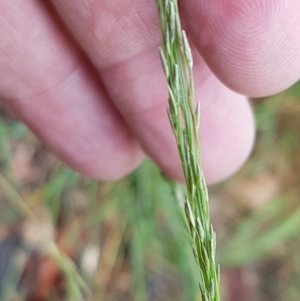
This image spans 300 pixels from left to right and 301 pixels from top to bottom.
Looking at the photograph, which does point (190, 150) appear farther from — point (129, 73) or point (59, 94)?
point (59, 94)

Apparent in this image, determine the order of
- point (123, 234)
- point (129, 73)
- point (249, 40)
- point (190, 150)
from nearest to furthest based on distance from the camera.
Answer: point (190, 150) → point (249, 40) → point (129, 73) → point (123, 234)

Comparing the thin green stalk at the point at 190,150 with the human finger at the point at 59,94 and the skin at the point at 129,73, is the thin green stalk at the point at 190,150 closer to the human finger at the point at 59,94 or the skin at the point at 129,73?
the skin at the point at 129,73

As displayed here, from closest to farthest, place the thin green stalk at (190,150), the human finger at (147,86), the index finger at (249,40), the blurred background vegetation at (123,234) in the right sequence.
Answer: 1. the thin green stalk at (190,150)
2. the index finger at (249,40)
3. the human finger at (147,86)
4. the blurred background vegetation at (123,234)

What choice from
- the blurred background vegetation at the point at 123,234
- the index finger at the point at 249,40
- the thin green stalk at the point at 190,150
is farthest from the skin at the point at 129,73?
the blurred background vegetation at the point at 123,234

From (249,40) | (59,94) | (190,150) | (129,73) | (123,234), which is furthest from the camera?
(123,234)

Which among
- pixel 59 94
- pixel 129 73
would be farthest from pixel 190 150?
pixel 59 94

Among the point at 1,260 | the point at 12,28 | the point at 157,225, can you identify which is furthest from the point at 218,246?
the point at 12,28

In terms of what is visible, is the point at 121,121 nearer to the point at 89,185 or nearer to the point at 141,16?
the point at 141,16

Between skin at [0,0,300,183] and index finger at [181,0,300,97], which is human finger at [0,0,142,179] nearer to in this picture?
skin at [0,0,300,183]
